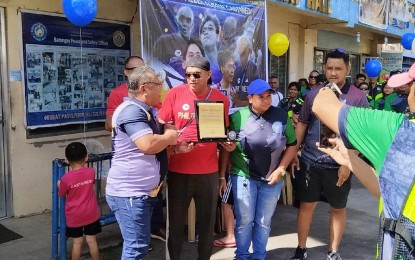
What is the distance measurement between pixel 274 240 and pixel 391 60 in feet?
41.7

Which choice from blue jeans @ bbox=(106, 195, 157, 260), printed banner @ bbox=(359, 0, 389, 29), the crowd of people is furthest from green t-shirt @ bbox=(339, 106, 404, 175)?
printed banner @ bbox=(359, 0, 389, 29)

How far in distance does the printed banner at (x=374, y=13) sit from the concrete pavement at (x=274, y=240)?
6.66 metres

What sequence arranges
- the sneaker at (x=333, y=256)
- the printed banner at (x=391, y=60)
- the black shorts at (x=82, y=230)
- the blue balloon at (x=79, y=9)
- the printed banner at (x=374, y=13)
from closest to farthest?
the black shorts at (x=82, y=230), the sneaker at (x=333, y=256), the blue balloon at (x=79, y=9), the printed banner at (x=374, y=13), the printed banner at (x=391, y=60)

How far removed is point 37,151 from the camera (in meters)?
5.00

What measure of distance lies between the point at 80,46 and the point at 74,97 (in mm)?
661

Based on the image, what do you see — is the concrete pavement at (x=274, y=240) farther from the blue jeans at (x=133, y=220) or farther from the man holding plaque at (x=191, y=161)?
the blue jeans at (x=133, y=220)

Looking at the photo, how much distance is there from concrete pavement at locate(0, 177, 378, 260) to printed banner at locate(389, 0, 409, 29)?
30.0 ft

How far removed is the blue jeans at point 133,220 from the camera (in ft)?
8.84

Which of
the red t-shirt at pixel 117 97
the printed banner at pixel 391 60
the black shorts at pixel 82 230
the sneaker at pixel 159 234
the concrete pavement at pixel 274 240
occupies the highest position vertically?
the printed banner at pixel 391 60

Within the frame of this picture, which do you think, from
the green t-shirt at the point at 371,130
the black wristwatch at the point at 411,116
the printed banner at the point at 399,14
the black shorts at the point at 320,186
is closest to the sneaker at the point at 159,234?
the black shorts at the point at 320,186

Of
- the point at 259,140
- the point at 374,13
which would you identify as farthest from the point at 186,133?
the point at 374,13

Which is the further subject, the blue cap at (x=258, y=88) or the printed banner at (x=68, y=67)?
the printed banner at (x=68, y=67)

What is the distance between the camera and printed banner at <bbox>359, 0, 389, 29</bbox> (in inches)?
411

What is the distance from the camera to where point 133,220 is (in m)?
2.70
